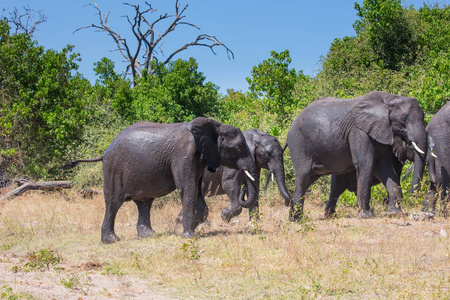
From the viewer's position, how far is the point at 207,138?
31.6ft

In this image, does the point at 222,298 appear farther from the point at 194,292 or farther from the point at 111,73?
the point at 111,73

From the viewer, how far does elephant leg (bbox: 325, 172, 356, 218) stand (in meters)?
12.1

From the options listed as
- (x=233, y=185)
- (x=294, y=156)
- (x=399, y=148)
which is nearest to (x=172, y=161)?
(x=233, y=185)

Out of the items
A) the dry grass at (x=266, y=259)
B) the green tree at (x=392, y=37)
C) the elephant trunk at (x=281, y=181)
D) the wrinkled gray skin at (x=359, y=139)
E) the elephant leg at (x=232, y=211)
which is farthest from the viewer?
the green tree at (x=392, y=37)

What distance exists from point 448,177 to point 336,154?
208 centimetres

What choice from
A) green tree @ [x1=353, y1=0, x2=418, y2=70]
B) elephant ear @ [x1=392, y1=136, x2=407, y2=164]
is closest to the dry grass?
elephant ear @ [x1=392, y1=136, x2=407, y2=164]

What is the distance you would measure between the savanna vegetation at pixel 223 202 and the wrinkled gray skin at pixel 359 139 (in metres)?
0.72

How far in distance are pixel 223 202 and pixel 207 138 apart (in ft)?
19.9

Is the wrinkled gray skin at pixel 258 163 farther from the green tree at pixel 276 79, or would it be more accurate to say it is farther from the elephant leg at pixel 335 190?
the green tree at pixel 276 79

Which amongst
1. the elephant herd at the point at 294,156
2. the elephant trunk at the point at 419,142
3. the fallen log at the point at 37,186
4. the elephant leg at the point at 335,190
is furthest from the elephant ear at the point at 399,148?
the fallen log at the point at 37,186

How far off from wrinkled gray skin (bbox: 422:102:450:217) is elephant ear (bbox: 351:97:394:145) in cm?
96

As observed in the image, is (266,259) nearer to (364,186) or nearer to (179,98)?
(364,186)

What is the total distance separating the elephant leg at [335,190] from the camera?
12.1 metres

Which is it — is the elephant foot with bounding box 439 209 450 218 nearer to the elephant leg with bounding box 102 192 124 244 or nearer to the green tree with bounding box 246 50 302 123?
the elephant leg with bounding box 102 192 124 244
